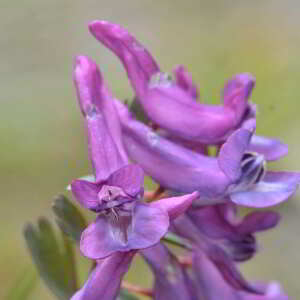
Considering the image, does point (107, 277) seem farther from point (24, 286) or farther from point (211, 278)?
point (24, 286)

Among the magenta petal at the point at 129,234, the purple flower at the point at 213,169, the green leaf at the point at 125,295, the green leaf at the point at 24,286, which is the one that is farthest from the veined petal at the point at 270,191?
the green leaf at the point at 24,286

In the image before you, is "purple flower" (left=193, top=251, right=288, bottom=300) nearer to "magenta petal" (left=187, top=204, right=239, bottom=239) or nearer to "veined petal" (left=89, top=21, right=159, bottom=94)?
"magenta petal" (left=187, top=204, right=239, bottom=239)

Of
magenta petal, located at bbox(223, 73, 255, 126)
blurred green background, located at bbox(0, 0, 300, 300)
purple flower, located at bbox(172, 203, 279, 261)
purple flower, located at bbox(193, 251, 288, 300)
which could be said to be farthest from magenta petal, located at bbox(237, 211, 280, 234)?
blurred green background, located at bbox(0, 0, 300, 300)

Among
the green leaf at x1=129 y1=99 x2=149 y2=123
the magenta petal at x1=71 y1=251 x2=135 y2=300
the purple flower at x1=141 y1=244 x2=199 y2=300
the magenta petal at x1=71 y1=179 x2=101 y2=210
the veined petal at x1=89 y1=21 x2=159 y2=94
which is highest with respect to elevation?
the veined petal at x1=89 y1=21 x2=159 y2=94

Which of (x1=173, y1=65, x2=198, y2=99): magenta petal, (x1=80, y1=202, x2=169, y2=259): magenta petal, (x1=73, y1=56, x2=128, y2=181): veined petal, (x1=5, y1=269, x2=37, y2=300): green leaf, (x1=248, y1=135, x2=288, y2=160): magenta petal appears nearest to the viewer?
(x1=80, y1=202, x2=169, y2=259): magenta petal

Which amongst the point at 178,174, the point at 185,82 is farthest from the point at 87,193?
the point at 185,82
